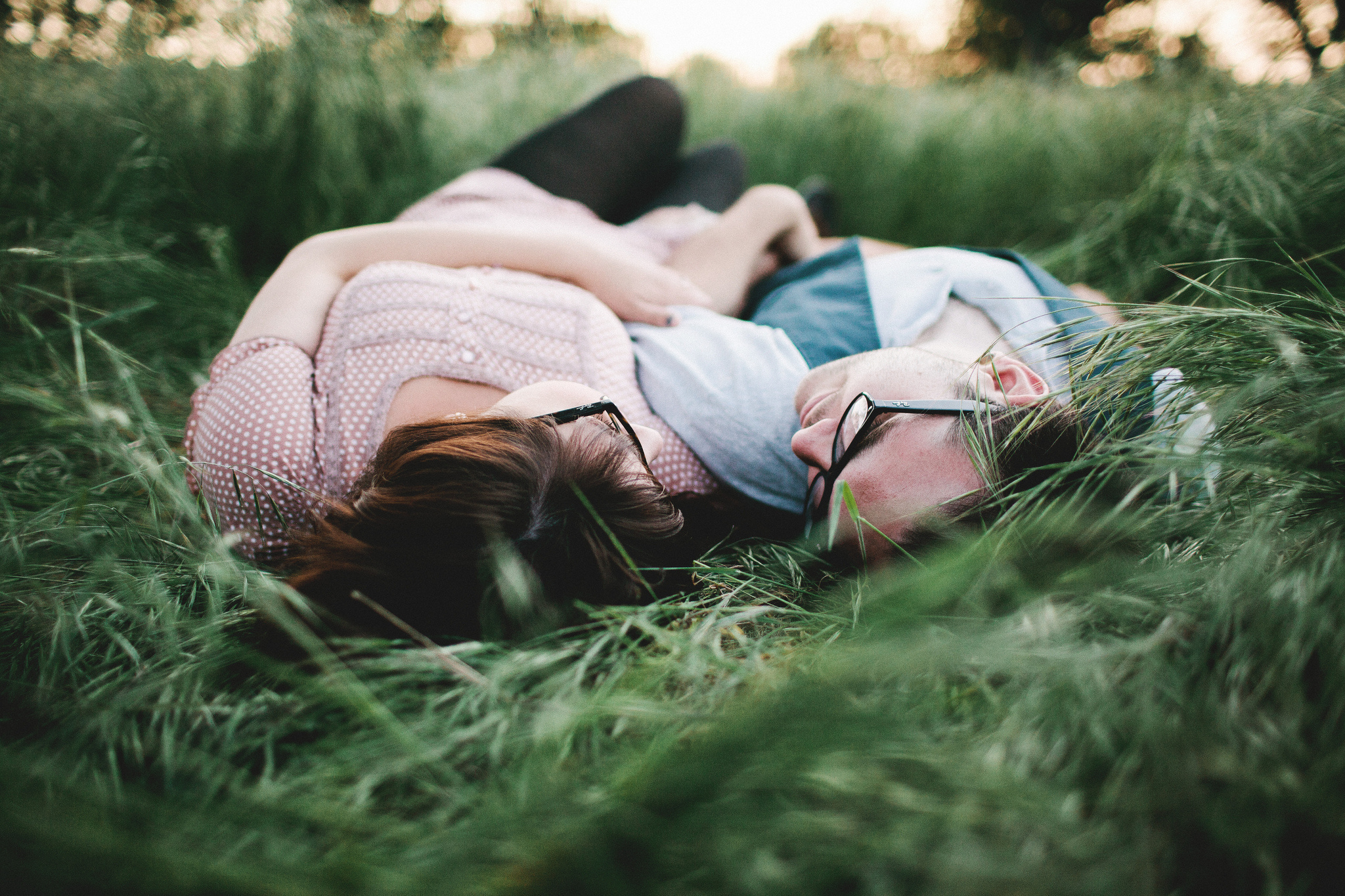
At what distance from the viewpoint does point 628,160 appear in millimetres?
2477

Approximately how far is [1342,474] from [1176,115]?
227cm

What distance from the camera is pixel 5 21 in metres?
2.10

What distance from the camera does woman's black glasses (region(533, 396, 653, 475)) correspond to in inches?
45.3

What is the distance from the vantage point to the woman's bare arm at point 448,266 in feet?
4.72

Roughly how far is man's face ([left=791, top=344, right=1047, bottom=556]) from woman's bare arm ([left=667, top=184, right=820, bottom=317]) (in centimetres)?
77

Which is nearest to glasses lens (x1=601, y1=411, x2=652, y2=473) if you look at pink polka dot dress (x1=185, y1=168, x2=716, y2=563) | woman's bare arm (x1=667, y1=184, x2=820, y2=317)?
pink polka dot dress (x1=185, y1=168, x2=716, y2=563)

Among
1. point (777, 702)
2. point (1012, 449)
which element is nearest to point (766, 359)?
point (1012, 449)

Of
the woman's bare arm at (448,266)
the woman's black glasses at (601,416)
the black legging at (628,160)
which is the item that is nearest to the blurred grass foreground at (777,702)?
the woman's black glasses at (601,416)

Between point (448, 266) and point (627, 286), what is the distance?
0.48m

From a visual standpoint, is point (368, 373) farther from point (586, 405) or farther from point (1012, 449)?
point (1012, 449)

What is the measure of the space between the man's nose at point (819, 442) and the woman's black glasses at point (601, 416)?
0.33 m

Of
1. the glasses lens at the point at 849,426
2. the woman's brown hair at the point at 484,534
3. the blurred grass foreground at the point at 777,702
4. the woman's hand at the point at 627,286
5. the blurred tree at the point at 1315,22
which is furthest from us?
the blurred tree at the point at 1315,22

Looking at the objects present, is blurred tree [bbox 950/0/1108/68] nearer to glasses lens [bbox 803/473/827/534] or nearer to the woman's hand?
the woman's hand

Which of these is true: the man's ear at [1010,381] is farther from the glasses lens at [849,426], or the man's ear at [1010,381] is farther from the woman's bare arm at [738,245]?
the woman's bare arm at [738,245]
